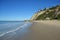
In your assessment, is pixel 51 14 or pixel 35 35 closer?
pixel 35 35

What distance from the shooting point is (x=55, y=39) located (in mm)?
8805

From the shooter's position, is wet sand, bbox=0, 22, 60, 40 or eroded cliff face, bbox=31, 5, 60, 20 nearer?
wet sand, bbox=0, 22, 60, 40

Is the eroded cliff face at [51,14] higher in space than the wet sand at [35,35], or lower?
higher

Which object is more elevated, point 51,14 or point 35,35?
point 51,14

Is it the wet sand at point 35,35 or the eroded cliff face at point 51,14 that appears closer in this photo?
the wet sand at point 35,35

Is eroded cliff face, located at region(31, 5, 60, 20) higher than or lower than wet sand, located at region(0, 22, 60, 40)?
higher
